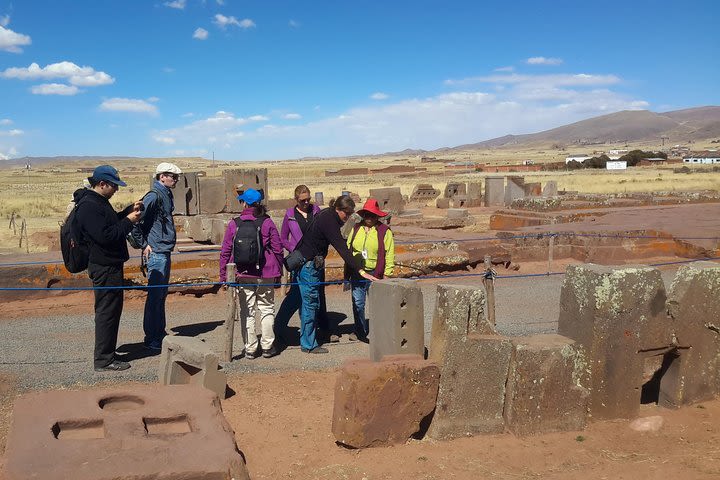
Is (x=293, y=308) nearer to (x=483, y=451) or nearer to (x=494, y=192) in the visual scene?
(x=483, y=451)

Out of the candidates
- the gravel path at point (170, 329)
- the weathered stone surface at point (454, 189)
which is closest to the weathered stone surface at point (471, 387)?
the gravel path at point (170, 329)

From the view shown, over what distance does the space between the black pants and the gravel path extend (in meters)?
0.31

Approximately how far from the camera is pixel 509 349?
546cm

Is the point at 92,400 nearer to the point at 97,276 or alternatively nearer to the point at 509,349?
the point at 97,276

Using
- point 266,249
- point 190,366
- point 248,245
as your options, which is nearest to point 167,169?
point 248,245

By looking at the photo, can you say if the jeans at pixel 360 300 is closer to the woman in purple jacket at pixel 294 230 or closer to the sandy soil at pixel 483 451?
the woman in purple jacket at pixel 294 230

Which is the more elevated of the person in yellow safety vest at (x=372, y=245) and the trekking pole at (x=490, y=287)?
the person in yellow safety vest at (x=372, y=245)

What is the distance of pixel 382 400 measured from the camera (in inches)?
201

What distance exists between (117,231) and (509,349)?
12.8 feet

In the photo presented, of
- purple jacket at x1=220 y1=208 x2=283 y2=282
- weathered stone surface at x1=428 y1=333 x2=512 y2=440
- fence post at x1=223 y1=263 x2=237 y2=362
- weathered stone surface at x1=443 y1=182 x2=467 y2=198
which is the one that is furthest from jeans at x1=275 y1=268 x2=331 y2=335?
weathered stone surface at x1=443 y1=182 x2=467 y2=198

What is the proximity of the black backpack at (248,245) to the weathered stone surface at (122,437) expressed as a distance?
1.84 meters

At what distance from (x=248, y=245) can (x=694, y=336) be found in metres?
4.49

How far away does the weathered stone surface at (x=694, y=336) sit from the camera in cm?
586

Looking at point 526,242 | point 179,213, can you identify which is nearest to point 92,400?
point 526,242
